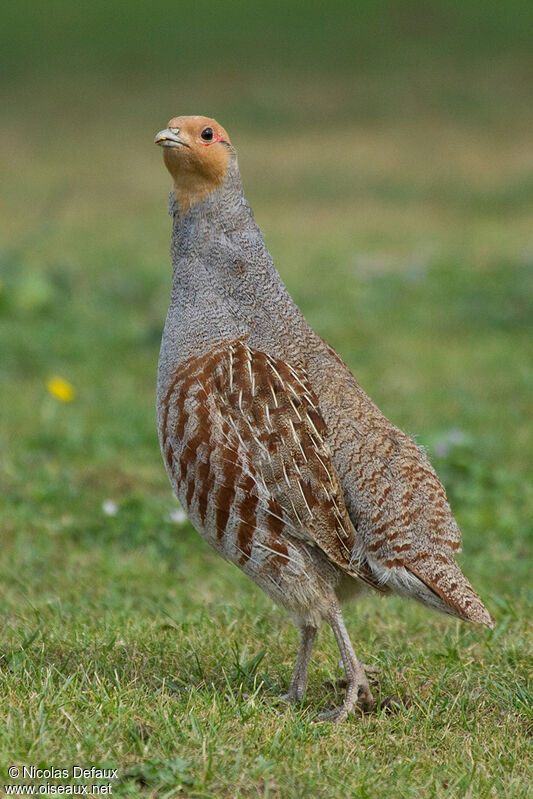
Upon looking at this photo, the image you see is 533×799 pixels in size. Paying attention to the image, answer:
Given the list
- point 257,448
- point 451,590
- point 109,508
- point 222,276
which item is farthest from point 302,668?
point 109,508

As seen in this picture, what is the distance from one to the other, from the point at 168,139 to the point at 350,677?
6.38 feet

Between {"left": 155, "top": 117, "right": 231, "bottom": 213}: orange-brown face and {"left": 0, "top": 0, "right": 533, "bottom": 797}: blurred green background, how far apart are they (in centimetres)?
169

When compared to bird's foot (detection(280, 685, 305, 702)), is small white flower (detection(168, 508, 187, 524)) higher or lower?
higher

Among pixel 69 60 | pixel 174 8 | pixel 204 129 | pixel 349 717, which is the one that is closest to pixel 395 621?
pixel 349 717

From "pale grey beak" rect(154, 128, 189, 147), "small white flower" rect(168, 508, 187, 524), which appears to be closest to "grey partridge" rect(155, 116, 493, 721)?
"pale grey beak" rect(154, 128, 189, 147)

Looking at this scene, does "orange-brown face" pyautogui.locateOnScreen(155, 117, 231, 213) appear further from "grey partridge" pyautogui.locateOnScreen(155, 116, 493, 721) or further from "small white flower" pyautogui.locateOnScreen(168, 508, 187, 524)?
"small white flower" pyautogui.locateOnScreen(168, 508, 187, 524)

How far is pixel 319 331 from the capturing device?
955 cm

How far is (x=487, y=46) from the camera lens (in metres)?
26.7

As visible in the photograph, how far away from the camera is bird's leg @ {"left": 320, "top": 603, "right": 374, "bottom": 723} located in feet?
11.6

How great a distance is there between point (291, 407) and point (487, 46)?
994 inches

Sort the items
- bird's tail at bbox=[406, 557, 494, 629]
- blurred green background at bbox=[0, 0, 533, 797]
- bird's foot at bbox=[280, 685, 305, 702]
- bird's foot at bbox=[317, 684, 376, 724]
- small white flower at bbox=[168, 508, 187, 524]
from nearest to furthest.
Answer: blurred green background at bbox=[0, 0, 533, 797], bird's tail at bbox=[406, 557, 494, 629], bird's foot at bbox=[317, 684, 376, 724], bird's foot at bbox=[280, 685, 305, 702], small white flower at bbox=[168, 508, 187, 524]

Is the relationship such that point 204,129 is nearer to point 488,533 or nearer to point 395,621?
point 395,621

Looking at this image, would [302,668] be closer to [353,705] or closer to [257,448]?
[353,705]

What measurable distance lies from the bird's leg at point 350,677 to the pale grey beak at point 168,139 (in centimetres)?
169
